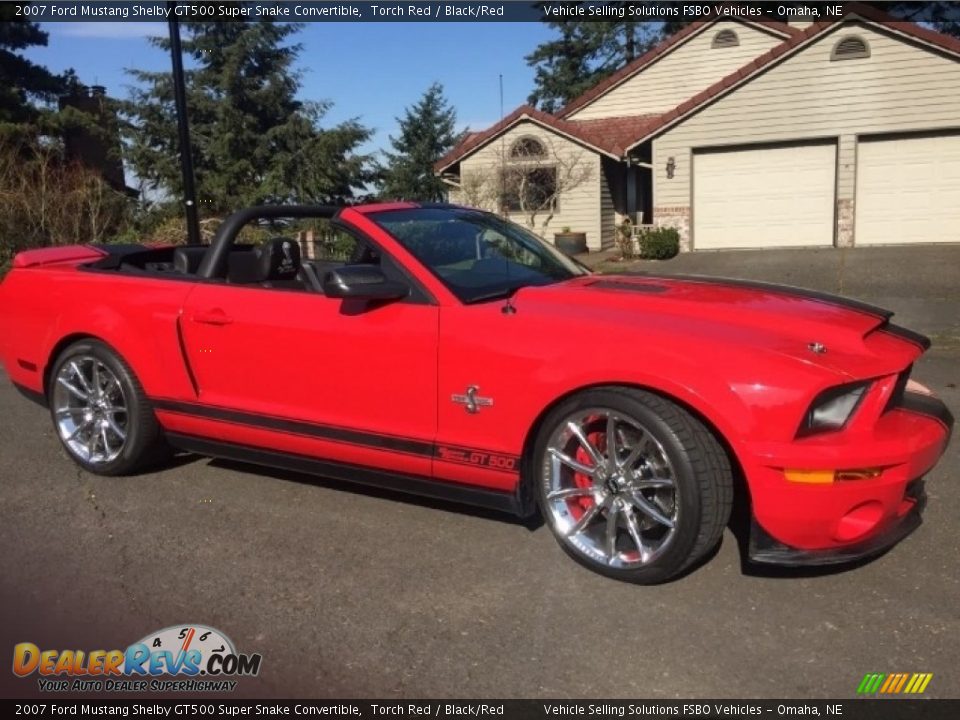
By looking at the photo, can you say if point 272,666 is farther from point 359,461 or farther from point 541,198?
point 541,198

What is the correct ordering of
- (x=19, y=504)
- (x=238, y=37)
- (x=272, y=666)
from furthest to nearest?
(x=238, y=37) < (x=19, y=504) < (x=272, y=666)

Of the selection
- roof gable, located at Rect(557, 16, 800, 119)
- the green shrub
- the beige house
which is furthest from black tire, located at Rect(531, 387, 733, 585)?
roof gable, located at Rect(557, 16, 800, 119)

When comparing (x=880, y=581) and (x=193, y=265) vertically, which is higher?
(x=193, y=265)

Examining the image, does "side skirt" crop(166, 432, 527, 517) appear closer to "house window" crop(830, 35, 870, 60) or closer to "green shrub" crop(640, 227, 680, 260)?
"green shrub" crop(640, 227, 680, 260)

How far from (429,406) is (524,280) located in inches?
33.5

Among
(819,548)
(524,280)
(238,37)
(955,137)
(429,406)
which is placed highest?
(238,37)

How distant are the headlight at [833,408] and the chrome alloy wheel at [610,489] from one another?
1.72ft

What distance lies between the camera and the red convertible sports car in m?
3.05

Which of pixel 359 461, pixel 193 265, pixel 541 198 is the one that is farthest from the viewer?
pixel 541 198

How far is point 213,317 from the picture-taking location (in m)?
4.32

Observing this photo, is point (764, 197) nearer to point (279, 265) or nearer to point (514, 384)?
point (279, 265)

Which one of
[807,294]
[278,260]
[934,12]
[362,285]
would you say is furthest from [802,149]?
[934,12]

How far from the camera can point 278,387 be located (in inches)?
163

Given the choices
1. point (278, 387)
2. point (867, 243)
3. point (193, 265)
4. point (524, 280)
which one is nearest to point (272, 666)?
point (278, 387)
